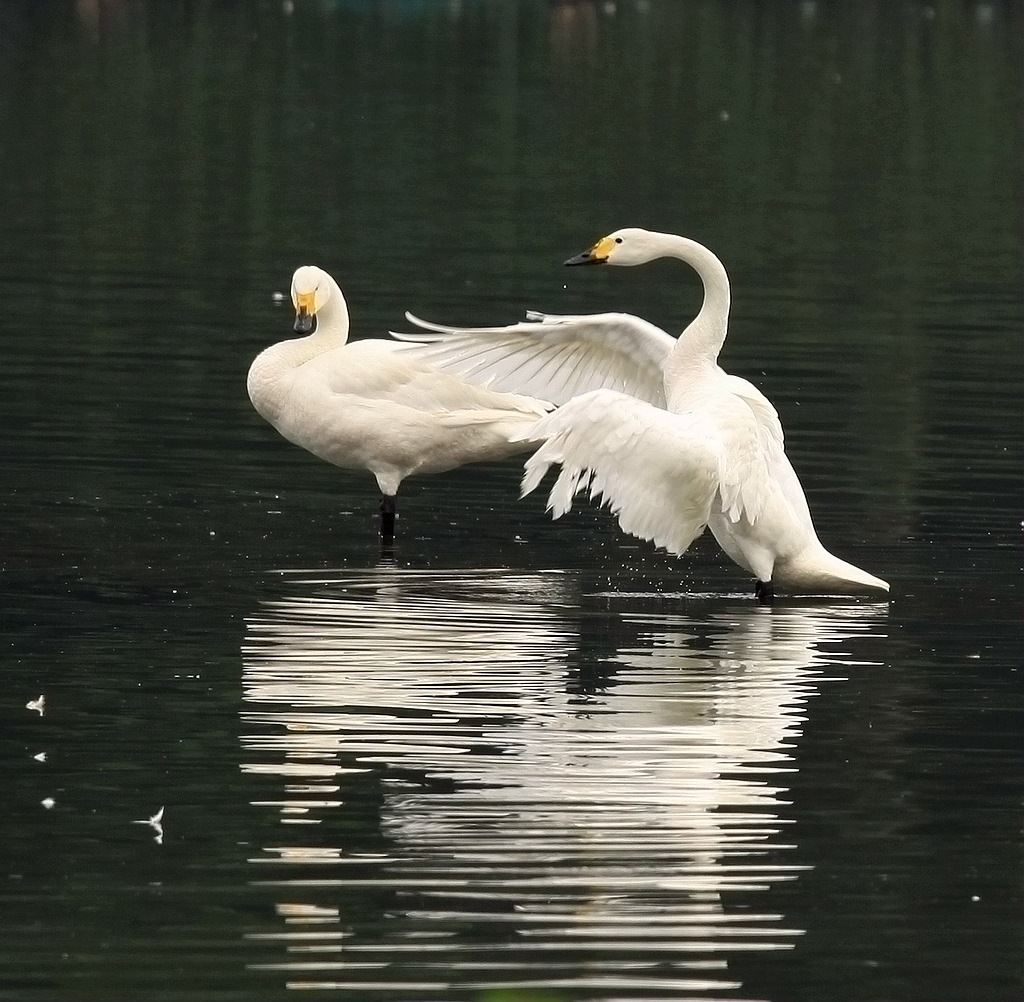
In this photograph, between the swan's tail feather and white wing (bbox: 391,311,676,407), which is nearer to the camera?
the swan's tail feather

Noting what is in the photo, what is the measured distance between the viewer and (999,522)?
Answer: 1480 cm

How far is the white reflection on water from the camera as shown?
7625 millimetres

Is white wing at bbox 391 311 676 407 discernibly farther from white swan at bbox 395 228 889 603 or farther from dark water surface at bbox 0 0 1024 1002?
dark water surface at bbox 0 0 1024 1002

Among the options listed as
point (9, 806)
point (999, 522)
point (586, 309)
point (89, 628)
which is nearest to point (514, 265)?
point (586, 309)

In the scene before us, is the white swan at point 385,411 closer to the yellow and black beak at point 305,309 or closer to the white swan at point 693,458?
the yellow and black beak at point 305,309

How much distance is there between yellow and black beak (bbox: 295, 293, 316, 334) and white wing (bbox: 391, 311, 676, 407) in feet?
2.71

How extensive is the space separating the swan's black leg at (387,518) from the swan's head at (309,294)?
3.97 ft

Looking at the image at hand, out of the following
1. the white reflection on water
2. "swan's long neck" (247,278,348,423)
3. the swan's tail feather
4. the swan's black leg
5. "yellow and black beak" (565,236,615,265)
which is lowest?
the white reflection on water

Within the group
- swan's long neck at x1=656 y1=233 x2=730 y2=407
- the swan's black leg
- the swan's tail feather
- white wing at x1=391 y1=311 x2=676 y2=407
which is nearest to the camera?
the swan's tail feather

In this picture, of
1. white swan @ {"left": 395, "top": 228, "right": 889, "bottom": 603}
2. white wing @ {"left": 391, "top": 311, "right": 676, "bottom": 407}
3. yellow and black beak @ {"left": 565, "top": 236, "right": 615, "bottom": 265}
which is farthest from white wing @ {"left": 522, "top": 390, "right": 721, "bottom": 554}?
white wing @ {"left": 391, "top": 311, "right": 676, "bottom": 407}

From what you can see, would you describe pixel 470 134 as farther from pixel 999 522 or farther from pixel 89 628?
pixel 89 628

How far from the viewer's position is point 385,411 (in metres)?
14.5

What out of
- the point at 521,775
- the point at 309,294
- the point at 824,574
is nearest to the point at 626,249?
the point at 824,574

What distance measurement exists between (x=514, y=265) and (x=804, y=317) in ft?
13.5
